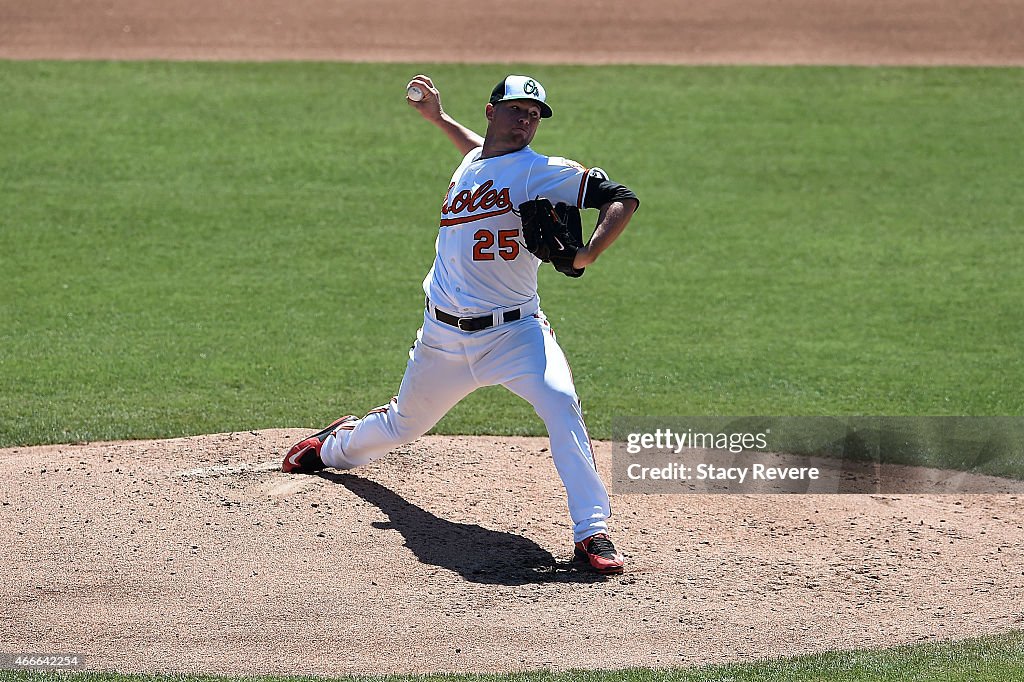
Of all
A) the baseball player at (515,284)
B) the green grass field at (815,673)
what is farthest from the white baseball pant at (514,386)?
the green grass field at (815,673)

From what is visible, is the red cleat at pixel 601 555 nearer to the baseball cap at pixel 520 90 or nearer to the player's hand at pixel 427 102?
the baseball cap at pixel 520 90

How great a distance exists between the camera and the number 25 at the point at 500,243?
5.30 metres

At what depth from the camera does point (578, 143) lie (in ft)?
41.8

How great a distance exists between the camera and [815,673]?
4262mm

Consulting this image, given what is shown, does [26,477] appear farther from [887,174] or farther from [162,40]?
[162,40]

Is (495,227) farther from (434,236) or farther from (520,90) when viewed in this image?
(434,236)

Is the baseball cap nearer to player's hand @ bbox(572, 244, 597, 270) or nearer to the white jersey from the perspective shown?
the white jersey

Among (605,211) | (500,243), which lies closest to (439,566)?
(500,243)

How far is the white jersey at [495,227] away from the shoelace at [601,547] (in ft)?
Answer: 3.25

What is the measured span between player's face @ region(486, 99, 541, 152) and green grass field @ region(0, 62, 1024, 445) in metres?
2.28

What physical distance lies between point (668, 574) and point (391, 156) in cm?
803

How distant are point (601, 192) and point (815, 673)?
1977 mm

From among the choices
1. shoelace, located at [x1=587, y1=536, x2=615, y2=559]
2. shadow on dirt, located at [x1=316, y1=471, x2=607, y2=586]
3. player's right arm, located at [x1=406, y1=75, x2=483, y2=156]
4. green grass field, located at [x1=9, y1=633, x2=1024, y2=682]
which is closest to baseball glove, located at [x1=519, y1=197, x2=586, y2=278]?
player's right arm, located at [x1=406, y1=75, x2=483, y2=156]

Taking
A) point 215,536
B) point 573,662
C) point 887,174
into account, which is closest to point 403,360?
point 215,536
